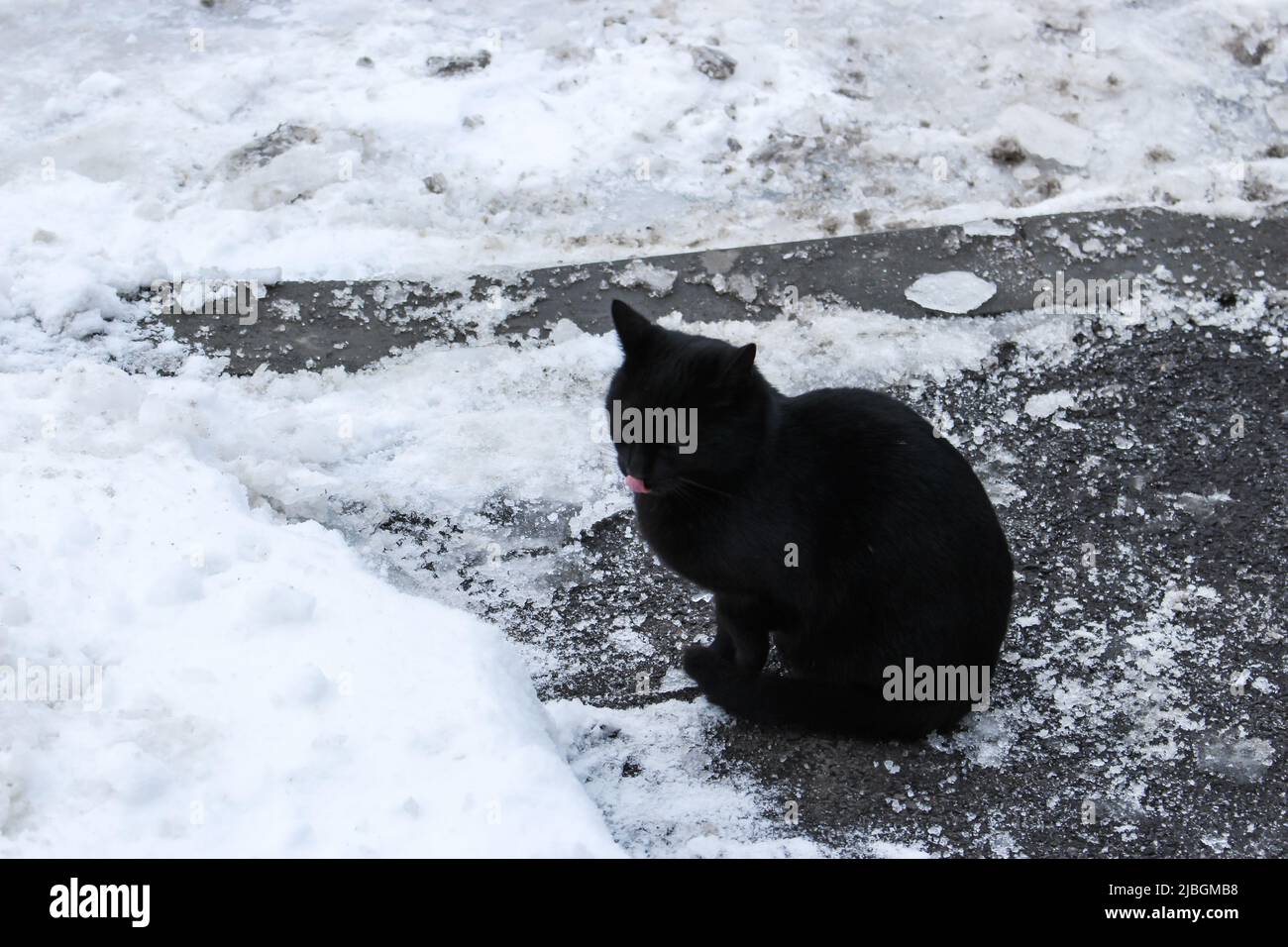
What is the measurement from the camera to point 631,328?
331 cm

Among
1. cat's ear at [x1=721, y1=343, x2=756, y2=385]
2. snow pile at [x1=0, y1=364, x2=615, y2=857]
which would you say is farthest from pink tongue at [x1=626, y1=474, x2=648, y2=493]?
snow pile at [x1=0, y1=364, x2=615, y2=857]

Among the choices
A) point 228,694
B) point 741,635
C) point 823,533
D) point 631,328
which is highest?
point 631,328

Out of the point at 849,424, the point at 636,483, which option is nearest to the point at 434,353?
the point at 636,483

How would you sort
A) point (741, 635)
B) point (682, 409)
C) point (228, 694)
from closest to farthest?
point (228, 694) < point (682, 409) < point (741, 635)

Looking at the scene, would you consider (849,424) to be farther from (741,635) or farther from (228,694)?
(228,694)

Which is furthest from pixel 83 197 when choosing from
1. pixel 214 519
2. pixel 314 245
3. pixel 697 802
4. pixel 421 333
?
pixel 697 802

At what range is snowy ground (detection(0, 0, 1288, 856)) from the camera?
117 inches

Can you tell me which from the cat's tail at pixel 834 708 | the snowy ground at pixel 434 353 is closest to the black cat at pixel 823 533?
the cat's tail at pixel 834 708

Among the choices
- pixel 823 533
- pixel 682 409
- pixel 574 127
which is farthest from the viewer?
pixel 574 127

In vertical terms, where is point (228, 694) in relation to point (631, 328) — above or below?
below

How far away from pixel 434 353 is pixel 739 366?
2.28 meters

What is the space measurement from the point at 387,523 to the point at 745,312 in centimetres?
183

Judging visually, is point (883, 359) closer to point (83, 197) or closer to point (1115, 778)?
point (1115, 778)

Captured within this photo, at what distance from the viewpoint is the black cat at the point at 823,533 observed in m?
3.30
